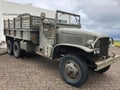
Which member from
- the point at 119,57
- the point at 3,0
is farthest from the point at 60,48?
the point at 3,0

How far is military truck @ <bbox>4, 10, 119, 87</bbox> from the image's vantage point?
4434 mm

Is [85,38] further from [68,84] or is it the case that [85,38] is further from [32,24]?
[32,24]

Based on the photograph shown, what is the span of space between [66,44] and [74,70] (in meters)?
0.84

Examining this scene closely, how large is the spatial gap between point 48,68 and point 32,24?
190cm

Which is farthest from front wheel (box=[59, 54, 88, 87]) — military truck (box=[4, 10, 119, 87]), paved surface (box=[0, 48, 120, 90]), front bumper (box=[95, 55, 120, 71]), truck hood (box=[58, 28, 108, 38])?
truck hood (box=[58, 28, 108, 38])

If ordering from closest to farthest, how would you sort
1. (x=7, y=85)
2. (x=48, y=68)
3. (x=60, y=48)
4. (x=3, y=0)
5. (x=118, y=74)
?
1. (x=7, y=85)
2. (x=60, y=48)
3. (x=118, y=74)
4. (x=48, y=68)
5. (x=3, y=0)

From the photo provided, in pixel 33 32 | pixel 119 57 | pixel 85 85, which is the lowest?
pixel 85 85

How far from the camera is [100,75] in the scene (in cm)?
557

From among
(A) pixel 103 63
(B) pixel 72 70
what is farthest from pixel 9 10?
(A) pixel 103 63

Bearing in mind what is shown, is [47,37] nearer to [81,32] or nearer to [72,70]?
[81,32]

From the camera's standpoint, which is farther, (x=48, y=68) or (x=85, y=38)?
(x=48, y=68)

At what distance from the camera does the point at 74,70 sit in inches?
177

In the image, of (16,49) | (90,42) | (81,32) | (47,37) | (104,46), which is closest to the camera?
(90,42)

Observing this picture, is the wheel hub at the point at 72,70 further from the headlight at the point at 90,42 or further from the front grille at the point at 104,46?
the front grille at the point at 104,46
